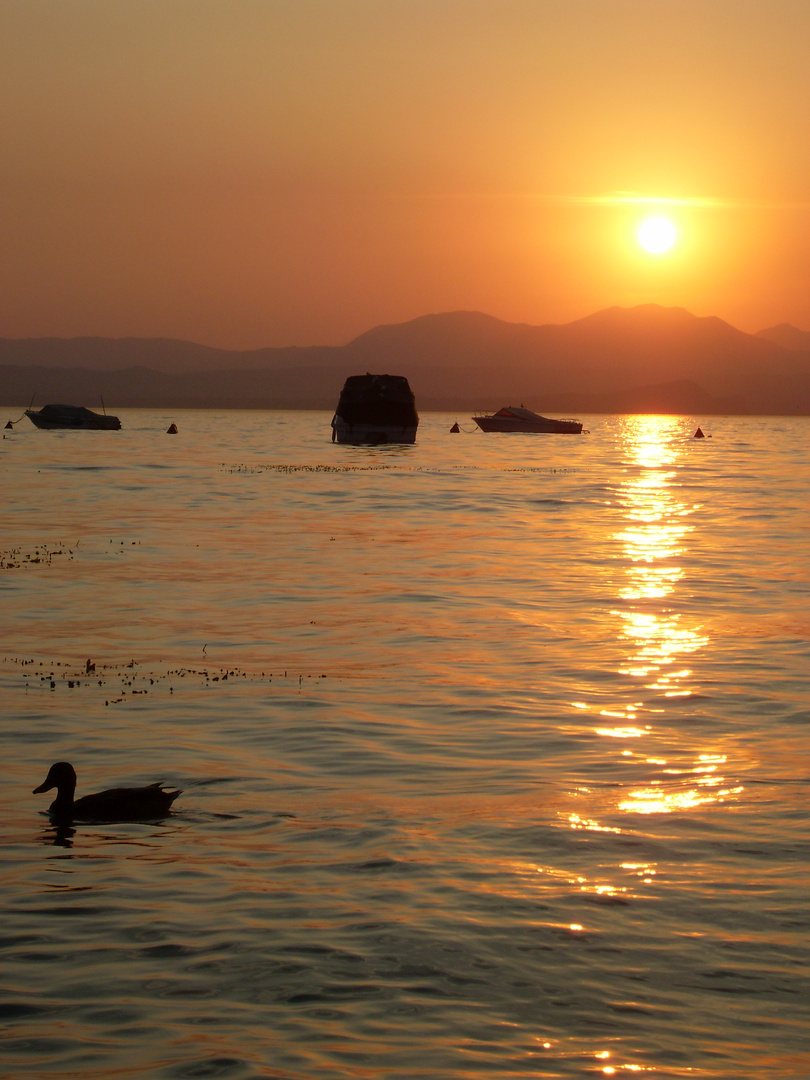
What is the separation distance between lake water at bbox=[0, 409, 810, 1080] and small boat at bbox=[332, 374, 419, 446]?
2459 inches

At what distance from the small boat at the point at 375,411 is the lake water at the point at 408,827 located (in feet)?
205

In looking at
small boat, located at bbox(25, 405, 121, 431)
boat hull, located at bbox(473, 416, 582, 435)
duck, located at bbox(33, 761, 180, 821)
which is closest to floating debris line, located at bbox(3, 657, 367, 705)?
duck, located at bbox(33, 761, 180, 821)

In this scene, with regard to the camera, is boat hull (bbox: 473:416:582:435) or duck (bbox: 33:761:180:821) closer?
duck (bbox: 33:761:180:821)

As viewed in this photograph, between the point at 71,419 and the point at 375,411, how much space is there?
45.8 meters

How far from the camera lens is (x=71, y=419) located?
407ft

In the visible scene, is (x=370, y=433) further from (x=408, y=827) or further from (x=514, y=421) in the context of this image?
(x=408, y=827)

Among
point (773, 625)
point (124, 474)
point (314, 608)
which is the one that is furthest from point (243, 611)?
point (124, 474)

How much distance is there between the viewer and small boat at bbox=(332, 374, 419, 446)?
86438 millimetres

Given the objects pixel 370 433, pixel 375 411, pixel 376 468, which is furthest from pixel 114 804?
pixel 370 433

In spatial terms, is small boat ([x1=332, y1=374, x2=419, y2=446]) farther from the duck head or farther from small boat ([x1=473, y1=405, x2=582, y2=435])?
the duck head

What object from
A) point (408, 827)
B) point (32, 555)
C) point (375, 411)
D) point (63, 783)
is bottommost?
point (408, 827)

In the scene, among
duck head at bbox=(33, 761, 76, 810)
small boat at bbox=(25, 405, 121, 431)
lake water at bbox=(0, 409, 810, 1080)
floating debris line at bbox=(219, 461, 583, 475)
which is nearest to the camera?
lake water at bbox=(0, 409, 810, 1080)

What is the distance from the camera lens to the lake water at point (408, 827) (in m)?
6.34

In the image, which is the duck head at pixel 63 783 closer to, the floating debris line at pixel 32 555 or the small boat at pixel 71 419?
the floating debris line at pixel 32 555
